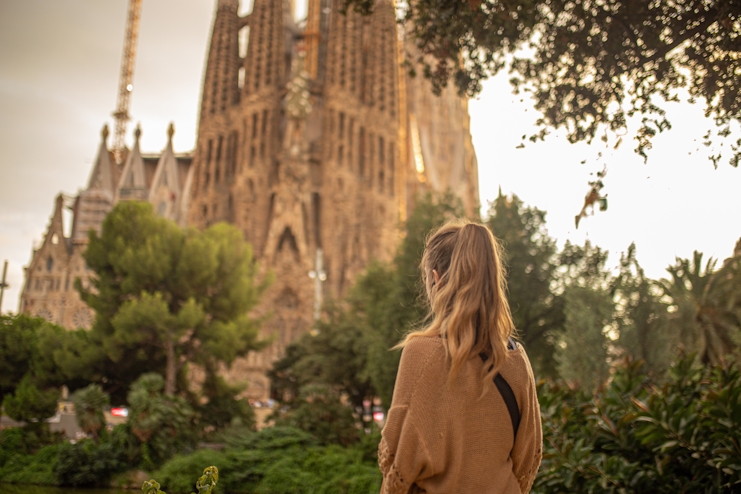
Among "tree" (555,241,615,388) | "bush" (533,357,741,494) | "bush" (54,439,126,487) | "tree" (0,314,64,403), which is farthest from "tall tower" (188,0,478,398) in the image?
"bush" (533,357,741,494)

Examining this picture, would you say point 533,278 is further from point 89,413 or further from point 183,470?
point 89,413

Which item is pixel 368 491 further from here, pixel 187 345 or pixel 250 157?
pixel 250 157

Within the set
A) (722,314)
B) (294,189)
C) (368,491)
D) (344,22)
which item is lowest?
(368,491)

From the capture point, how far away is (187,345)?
18812mm

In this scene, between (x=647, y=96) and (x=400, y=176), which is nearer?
(x=647, y=96)

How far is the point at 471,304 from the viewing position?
1912 mm

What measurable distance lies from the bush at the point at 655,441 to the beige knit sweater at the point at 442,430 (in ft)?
12.9

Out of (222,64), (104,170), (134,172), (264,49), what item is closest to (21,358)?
(264,49)

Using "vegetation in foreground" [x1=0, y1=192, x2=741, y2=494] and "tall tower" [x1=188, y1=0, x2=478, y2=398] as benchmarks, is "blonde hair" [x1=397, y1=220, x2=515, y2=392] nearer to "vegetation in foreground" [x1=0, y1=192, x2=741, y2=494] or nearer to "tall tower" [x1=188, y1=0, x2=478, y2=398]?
"vegetation in foreground" [x1=0, y1=192, x2=741, y2=494]

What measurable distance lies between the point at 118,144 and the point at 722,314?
190ft

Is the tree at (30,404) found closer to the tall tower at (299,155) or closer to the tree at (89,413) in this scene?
the tree at (89,413)

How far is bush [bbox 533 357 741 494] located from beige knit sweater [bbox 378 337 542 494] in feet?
12.9

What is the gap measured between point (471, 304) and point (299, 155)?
32.5 metres

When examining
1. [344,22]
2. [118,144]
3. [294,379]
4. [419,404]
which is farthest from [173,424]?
[118,144]
